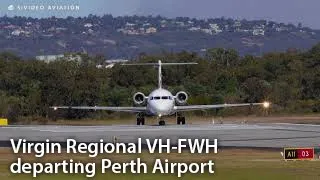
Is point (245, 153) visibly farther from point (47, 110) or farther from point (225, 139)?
point (47, 110)

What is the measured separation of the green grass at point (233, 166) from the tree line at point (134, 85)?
216ft

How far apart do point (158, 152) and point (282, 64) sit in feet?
401

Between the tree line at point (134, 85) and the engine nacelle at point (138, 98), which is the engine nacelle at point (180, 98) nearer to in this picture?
the engine nacelle at point (138, 98)

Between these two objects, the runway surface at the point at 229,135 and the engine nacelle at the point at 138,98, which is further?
the engine nacelle at the point at 138,98

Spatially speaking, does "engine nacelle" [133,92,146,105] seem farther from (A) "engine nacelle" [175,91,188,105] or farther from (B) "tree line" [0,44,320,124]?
(B) "tree line" [0,44,320,124]

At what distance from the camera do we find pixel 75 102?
130 meters

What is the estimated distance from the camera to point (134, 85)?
148750 millimetres

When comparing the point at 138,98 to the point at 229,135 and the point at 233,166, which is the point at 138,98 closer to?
the point at 229,135

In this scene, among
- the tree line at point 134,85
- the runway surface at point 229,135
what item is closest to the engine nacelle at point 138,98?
the runway surface at point 229,135

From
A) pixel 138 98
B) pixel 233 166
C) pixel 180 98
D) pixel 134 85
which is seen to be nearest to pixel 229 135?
pixel 180 98

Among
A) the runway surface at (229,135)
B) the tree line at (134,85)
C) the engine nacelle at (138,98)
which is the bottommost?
the tree line at (134,85)

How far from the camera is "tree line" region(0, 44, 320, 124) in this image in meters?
125

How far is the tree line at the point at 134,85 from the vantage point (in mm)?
125375

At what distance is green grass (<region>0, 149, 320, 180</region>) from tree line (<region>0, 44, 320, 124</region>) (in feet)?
216
